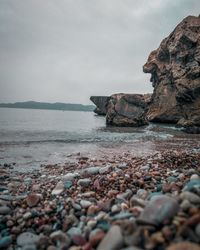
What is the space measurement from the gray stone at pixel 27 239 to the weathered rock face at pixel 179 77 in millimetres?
36458

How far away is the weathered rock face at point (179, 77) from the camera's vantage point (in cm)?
4012

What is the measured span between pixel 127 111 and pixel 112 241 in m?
38.1

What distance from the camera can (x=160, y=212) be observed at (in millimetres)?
2949

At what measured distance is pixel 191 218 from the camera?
2670 mm

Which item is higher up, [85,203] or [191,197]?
[191,197]

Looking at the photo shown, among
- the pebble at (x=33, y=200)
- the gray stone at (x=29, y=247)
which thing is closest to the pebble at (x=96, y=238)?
the gray stone at (x=29, y=247)

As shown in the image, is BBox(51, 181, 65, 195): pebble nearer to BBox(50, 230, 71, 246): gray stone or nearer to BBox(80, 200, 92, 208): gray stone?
BBox(80, 200, 92, 208): gray stone

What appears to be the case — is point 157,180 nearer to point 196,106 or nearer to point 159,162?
point 159,162

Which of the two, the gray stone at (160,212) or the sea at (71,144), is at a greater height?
the gray stone at (160,212)

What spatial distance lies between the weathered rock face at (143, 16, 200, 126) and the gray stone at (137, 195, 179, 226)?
36240 millimetres

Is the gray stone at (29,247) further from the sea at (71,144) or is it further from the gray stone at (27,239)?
the sea at (71,144)

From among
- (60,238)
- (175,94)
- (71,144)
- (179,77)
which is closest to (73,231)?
(60,238)

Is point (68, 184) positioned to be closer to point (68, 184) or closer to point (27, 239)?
point (68, 184)

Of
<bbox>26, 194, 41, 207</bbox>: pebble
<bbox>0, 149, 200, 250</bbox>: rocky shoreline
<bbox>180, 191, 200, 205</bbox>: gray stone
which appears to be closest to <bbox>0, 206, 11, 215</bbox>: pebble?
<bbox>0, 149, 200, 250</bbox>: rocky shoreline
